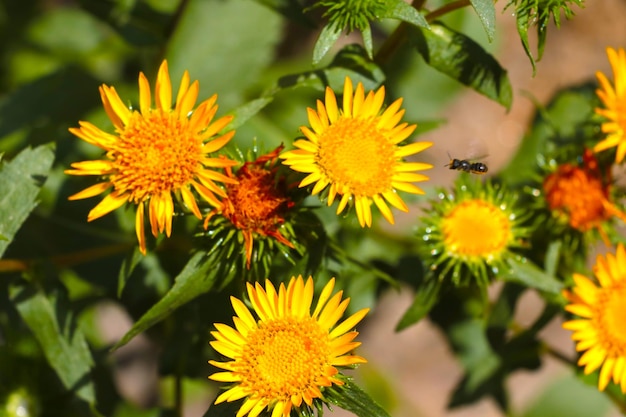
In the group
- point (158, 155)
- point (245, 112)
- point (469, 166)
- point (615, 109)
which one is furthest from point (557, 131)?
point (158, 155)

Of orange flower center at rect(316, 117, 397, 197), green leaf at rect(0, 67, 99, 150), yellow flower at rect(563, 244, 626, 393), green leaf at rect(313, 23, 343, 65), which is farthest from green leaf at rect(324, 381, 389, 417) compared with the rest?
green leaf at rect(0, 67, 99, 150)

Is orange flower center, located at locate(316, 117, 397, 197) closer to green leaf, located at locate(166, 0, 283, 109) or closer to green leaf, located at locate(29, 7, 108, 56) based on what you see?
green leaf, located at locate(166, 0, 283, 109)

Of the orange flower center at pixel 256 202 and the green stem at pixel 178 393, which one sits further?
the green stem at pixel 178 393

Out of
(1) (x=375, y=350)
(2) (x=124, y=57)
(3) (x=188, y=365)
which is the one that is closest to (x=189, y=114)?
(3) (x=188, y=365)

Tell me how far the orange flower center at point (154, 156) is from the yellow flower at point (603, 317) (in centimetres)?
134

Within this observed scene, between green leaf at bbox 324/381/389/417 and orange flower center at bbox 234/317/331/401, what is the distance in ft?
0.22

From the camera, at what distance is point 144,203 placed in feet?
7.31

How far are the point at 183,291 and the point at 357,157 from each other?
2.05 feet

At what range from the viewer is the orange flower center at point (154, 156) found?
217cm

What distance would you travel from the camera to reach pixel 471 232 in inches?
96.7

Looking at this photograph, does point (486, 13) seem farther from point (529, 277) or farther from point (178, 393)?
point (178, 393)

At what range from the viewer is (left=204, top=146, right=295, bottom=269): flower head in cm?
217

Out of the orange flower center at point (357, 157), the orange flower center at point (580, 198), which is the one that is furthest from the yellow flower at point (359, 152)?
the orange flower center at point (580, 198)

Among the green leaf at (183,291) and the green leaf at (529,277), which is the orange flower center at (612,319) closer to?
the green leaf at (529,277)
